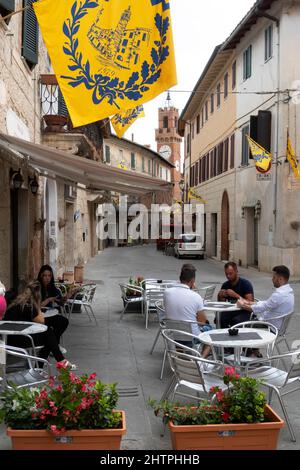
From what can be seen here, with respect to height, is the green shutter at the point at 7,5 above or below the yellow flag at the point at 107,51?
above

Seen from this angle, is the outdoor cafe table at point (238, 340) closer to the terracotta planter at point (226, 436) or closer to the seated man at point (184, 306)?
the seated man at point (184, 306)

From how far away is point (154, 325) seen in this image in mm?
9141

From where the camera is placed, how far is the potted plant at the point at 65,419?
3461 millimetres

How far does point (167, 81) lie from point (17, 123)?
390cm

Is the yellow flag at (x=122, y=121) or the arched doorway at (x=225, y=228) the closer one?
the yellow flag at (x=122, y=121)

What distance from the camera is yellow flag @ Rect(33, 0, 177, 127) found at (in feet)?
18.2

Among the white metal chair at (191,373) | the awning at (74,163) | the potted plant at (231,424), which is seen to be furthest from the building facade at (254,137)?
the potted plant at (231,424)

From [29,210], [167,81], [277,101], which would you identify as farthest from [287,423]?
[277,101]

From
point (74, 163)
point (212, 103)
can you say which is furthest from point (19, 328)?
point (212, 103)

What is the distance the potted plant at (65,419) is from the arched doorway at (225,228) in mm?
23618

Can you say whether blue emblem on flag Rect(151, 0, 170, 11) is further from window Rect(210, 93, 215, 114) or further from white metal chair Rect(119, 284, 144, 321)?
window Rect(210, 93, 215, 114)

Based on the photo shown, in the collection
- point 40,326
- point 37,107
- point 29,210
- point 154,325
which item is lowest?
point 154,325

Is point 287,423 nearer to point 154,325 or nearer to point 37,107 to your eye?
point 154,325
